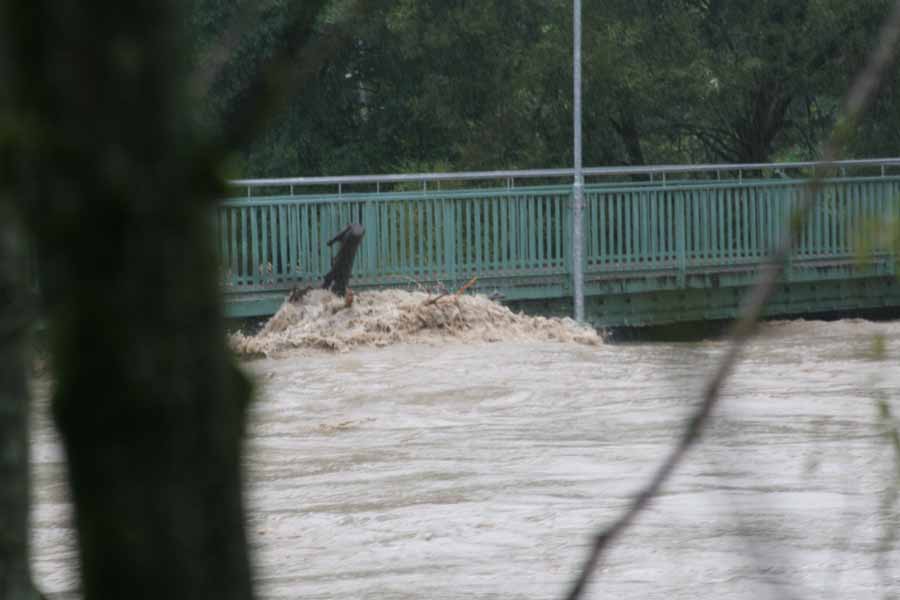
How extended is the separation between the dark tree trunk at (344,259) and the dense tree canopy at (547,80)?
6.50 m

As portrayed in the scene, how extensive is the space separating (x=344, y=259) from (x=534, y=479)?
27.9ft

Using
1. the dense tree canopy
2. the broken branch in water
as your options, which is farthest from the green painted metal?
the dense tree canopy

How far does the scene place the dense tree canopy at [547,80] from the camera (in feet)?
85.6

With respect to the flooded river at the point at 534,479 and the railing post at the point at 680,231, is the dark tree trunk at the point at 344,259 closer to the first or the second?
the flooded river at the point at 534,479

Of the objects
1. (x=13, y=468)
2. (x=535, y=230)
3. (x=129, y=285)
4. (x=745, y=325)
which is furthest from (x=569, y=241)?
(x=129, y=285)

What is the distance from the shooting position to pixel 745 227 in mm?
22516

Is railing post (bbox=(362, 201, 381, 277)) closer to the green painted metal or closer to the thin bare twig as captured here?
the green painted metal

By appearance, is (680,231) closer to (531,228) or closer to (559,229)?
(559,229)

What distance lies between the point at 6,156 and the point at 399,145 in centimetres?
2921

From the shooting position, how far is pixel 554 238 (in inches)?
846

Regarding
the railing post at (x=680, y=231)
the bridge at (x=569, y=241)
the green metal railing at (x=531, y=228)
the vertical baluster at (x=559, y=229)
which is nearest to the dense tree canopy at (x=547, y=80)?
the bridge at (x=569, y=241)

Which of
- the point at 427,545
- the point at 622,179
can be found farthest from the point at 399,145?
the point at 427,545

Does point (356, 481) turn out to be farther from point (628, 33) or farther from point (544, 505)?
point (628, 33)

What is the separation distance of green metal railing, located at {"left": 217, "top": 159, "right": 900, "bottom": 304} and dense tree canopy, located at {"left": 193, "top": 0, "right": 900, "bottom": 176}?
11.6ft
